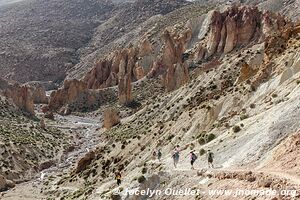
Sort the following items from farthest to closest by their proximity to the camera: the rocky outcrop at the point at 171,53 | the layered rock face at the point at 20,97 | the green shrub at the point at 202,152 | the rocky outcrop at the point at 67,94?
the rocky outcrop at the point at 67,94, the rocky outcrop at the point at 171,53, the layered rock face at the point at 20,97, the green shrub at the point at 202,152

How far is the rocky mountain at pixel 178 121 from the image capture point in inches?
1005

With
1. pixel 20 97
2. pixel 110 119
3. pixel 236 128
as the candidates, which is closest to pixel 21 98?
pixel 20 97

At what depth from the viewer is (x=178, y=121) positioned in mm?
52000

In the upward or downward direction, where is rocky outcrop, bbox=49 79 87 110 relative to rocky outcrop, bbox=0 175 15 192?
upward

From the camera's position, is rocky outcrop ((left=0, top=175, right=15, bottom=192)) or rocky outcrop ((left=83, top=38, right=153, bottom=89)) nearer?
rocky outcrop ((left=0, top=175, right=15, bottom=192))

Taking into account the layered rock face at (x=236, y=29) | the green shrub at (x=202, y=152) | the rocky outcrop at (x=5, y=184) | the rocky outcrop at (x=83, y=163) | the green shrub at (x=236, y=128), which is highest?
the layered rock face at (x=236, y=29)

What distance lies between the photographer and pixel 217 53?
336 feet

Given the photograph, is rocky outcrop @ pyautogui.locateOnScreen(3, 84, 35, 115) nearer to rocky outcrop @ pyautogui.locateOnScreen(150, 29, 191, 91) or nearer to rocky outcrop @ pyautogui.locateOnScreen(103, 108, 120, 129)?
rocky outcrop @ pyautogui.locateOnScreen(103, 108, 120, 129)

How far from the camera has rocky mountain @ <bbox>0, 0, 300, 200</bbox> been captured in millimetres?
25531

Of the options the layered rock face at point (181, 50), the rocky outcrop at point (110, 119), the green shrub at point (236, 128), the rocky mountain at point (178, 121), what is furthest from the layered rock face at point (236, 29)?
the green shrub at point (236, 128)

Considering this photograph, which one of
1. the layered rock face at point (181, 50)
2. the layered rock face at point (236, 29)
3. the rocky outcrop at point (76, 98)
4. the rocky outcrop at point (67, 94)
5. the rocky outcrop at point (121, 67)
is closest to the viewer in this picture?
the layered rock face at point (236, 29)

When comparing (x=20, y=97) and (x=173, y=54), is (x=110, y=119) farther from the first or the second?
(x=173, y=54)

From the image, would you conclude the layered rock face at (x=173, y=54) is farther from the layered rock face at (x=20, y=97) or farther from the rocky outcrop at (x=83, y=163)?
the rocky outcrop at (x=83, y=163)

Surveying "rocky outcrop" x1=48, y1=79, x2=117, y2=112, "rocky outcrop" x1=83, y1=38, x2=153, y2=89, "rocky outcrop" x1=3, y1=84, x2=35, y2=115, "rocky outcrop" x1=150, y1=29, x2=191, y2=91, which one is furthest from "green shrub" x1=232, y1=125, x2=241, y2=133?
"rocky outcrop" x1=83, y1=38, x2=153, y2=89
